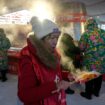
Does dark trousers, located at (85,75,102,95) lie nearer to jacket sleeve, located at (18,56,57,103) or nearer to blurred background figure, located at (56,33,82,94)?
blurred background figure, located at (56,33,82,94)

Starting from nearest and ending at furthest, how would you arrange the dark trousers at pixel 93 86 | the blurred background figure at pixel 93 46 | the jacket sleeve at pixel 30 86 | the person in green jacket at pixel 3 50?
the jacket sleeve at pixel 30 86 < the blurred background figure at pixel 93 46 < the dark trousers at pixel 93 86 < the person in green jacket at pixel 3 50

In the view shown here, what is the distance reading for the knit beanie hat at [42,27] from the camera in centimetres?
162

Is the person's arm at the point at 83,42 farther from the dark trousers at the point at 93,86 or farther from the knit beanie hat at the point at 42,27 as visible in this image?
the knit beanie hat at the point at 42,27

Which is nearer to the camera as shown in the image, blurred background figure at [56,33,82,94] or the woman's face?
the woman's face

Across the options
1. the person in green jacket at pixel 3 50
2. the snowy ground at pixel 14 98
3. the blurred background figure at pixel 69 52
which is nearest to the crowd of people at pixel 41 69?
the snowy ground at pixel 14 98

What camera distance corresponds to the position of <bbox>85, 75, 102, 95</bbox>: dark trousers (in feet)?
14.5

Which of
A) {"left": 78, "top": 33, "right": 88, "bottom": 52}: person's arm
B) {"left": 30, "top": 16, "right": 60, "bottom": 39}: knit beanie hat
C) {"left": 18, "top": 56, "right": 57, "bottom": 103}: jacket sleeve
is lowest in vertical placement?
{"left": 78, "top": 33, "right": 88, "bottom": 52}: person's arm

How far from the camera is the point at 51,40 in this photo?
161 centimetres

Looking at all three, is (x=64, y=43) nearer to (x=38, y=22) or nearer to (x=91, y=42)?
(x=91, y=42)

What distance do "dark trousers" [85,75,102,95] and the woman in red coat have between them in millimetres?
2806

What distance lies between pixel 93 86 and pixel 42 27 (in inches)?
121

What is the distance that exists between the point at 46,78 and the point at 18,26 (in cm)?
578

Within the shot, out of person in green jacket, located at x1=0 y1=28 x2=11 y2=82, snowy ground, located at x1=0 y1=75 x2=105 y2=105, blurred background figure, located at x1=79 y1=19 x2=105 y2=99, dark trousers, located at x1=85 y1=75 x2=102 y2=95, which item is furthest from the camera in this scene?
person in green jacket, located at x1=0 y1=28 x2=11 y2=82

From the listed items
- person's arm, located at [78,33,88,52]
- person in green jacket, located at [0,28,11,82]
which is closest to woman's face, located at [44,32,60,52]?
person's arm, located at [78,33,88,52]
